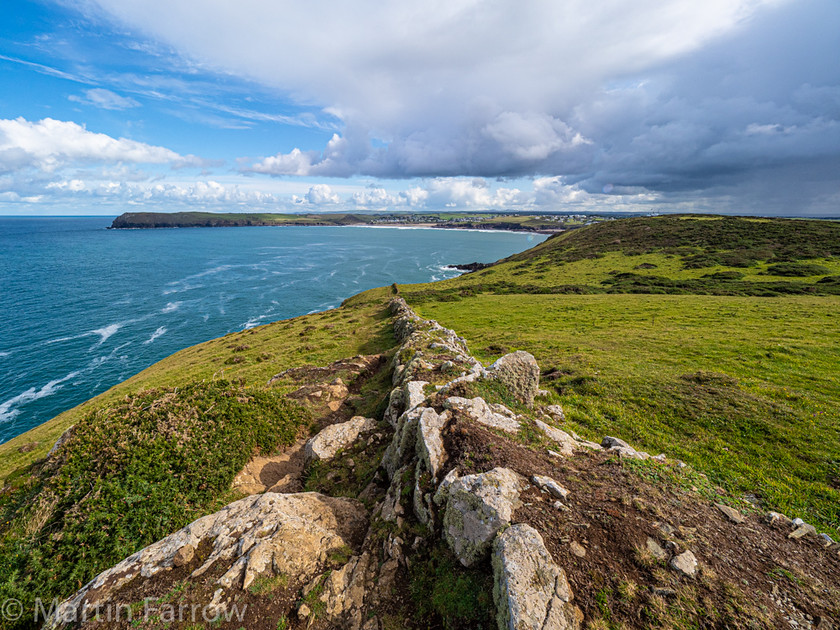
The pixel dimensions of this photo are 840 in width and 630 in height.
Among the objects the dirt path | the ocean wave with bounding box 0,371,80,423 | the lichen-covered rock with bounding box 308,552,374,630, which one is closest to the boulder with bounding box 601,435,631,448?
the lichen-covered rock with bounding box 308,552,374,630

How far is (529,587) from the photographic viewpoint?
6426 mm

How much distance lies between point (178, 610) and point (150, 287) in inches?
5007

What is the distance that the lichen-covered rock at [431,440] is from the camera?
9803 millimetres

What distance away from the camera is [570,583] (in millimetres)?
6547

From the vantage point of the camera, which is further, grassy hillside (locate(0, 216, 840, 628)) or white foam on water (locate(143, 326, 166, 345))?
white foam on water (locate(143, 326, 166, 345))

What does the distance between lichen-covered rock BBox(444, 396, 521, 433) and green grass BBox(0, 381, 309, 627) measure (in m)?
8.98

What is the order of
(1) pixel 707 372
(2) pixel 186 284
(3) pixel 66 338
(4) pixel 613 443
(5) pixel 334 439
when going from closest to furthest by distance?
(4) pixel 613 443
(5) pixel 334 439
(1) pixel 707 372
(3) pixel 66 338
(2) pixel 186 284

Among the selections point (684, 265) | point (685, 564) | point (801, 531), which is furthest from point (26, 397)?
point (684, 265)

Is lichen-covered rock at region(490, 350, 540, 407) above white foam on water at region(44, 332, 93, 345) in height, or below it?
above

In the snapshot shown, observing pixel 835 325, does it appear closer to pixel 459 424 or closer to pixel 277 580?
pixel 459 424

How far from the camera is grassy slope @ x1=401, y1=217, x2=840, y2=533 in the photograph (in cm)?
1334

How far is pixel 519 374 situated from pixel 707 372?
13686 millimetres

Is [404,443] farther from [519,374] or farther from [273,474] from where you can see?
[519,374]

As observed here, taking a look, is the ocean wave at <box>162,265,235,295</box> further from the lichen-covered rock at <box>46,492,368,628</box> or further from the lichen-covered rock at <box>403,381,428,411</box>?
the lichen-covered rock at <box>46,492,368,628</box>
